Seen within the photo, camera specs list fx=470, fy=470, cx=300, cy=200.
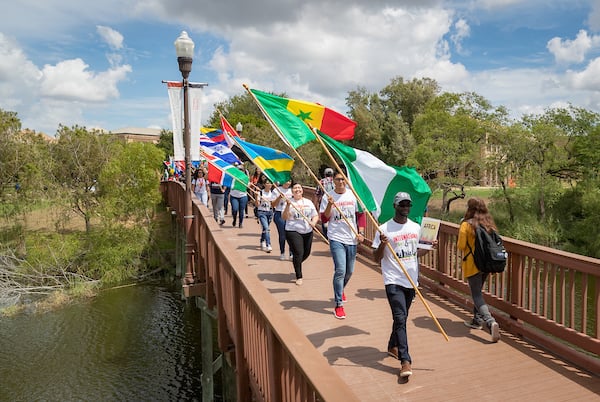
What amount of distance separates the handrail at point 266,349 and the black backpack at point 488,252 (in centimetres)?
298

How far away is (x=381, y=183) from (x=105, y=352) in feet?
45.3

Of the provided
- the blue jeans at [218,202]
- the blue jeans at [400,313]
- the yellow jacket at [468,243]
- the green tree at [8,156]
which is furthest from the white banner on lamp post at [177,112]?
the green tree at [8,156]

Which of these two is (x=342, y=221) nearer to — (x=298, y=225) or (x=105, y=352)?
(x=298, y=225)

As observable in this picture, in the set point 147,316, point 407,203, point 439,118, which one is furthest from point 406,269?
point 439,118

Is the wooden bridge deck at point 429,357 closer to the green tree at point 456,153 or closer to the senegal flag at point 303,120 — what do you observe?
the senegal flag at point 303,120

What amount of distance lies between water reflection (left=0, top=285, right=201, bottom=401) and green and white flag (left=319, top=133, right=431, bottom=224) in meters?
10.3

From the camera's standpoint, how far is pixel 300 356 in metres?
2.70

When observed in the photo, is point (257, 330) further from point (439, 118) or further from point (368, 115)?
point (368, 115)

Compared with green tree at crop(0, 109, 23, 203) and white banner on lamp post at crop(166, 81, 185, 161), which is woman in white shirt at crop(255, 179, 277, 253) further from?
green tree at crop(0, 109, 23, 203)

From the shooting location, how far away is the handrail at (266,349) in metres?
2.54

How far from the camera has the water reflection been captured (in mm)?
13734

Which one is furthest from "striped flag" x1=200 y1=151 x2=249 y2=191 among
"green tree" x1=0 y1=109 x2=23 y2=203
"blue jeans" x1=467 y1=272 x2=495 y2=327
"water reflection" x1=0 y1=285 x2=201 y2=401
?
"green tree" x1=0 y1=109 x2=23 y2=203

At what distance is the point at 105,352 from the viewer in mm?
16062

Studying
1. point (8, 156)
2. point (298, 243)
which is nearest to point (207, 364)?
point (298, 243)
